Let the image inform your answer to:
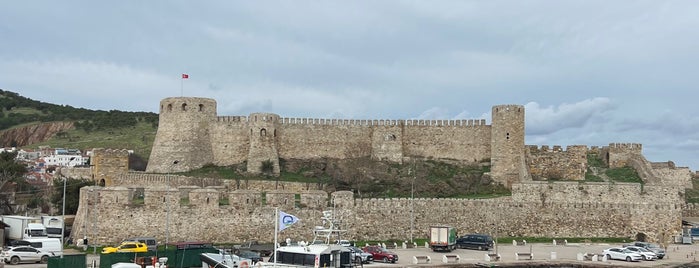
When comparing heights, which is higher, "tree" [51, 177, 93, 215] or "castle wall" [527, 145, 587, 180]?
"castle wall" [527, 145, 587, 180]

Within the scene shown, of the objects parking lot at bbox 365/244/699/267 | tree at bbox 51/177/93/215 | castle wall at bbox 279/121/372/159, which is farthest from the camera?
castle wall at bbox 279/121/372/159

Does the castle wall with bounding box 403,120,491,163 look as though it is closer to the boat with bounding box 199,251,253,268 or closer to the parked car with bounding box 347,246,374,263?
the parked car with bounding box 347,246,374,263

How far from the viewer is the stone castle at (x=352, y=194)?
3912cm

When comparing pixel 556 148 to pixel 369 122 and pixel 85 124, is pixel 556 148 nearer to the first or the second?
pixel 369 122

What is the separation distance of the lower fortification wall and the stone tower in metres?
6.02

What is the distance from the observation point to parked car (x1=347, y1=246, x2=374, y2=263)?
102 feet

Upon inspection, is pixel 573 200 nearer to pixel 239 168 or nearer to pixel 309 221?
pixel 309 221

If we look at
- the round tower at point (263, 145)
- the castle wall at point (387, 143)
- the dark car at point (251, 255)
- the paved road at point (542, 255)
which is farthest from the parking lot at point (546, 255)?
the round tower at point (263, 145)

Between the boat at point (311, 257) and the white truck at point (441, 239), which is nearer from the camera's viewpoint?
the boat at point (311, 257)

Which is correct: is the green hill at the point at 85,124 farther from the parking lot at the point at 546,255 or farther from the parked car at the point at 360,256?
the parked car at the point at 360,256

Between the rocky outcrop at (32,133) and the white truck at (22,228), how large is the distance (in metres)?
78.3

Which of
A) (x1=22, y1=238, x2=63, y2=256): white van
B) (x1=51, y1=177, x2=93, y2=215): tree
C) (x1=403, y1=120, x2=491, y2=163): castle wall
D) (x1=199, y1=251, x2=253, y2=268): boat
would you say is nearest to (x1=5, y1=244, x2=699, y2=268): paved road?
(x1=22, y1=238, x2=63, y2=256): white van

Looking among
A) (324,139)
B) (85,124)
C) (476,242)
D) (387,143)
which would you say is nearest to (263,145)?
(324,139)

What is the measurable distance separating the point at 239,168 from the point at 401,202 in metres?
16.2
